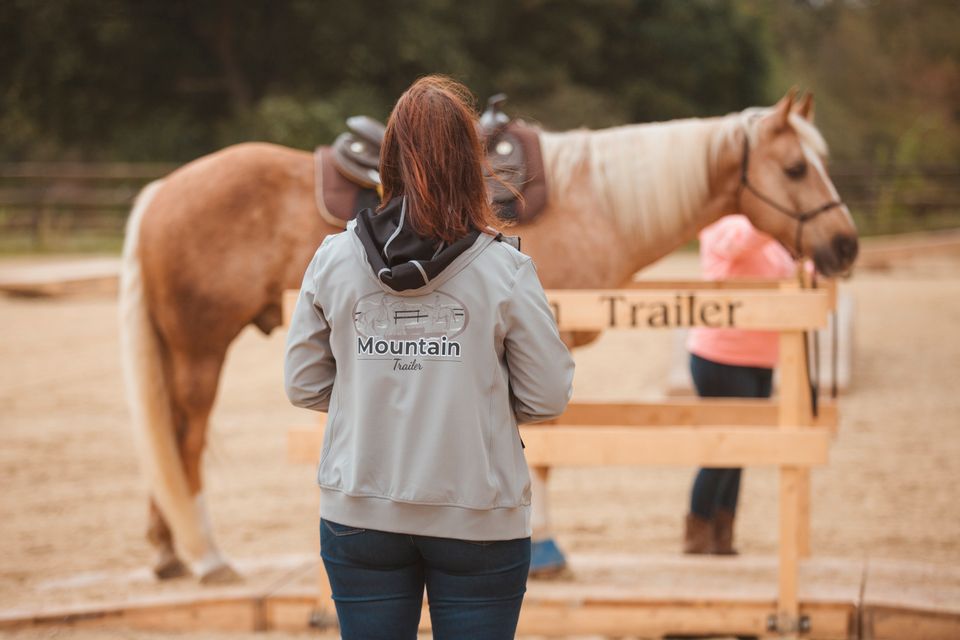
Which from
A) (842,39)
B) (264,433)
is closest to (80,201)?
(264,433)

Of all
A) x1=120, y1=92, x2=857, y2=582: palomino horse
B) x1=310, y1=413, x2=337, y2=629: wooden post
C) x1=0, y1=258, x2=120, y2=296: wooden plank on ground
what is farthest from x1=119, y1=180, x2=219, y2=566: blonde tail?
x1=0, y1=258, x2=120, y2=296: wooden plank on ground

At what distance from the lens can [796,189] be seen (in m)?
3.93

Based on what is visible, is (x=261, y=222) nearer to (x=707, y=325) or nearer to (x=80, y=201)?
(x=707, y=325)

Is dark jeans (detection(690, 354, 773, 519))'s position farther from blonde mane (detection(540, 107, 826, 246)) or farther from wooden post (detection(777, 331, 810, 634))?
wooden post (detection(777, 331, 810, 634))

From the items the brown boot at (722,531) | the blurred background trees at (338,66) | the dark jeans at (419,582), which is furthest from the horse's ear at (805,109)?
the blurred background trees at (338,66)

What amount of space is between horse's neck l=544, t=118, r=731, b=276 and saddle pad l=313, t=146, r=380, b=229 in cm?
72

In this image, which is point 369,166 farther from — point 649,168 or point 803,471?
point 803,471

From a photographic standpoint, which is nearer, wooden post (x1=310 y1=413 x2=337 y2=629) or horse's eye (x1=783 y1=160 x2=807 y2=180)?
wooden post (x1=310 y1=413 x2=337 y2=629)

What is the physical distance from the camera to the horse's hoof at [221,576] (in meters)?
3.89

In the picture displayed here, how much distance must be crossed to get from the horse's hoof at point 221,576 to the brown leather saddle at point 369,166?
1.36 metres

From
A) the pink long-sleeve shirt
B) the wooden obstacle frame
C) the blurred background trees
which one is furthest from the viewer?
the blurred background trees

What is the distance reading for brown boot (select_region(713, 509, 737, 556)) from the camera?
4.17 m

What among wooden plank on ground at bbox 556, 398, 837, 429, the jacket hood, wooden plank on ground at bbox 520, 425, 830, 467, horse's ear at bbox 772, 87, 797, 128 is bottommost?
wooden plank on ground at bbox 556, 398, 837, 429

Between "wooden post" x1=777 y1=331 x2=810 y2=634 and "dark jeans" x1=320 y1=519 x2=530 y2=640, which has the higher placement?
"dark jeans" x1=320 y1=519 x2=530 y2=640
